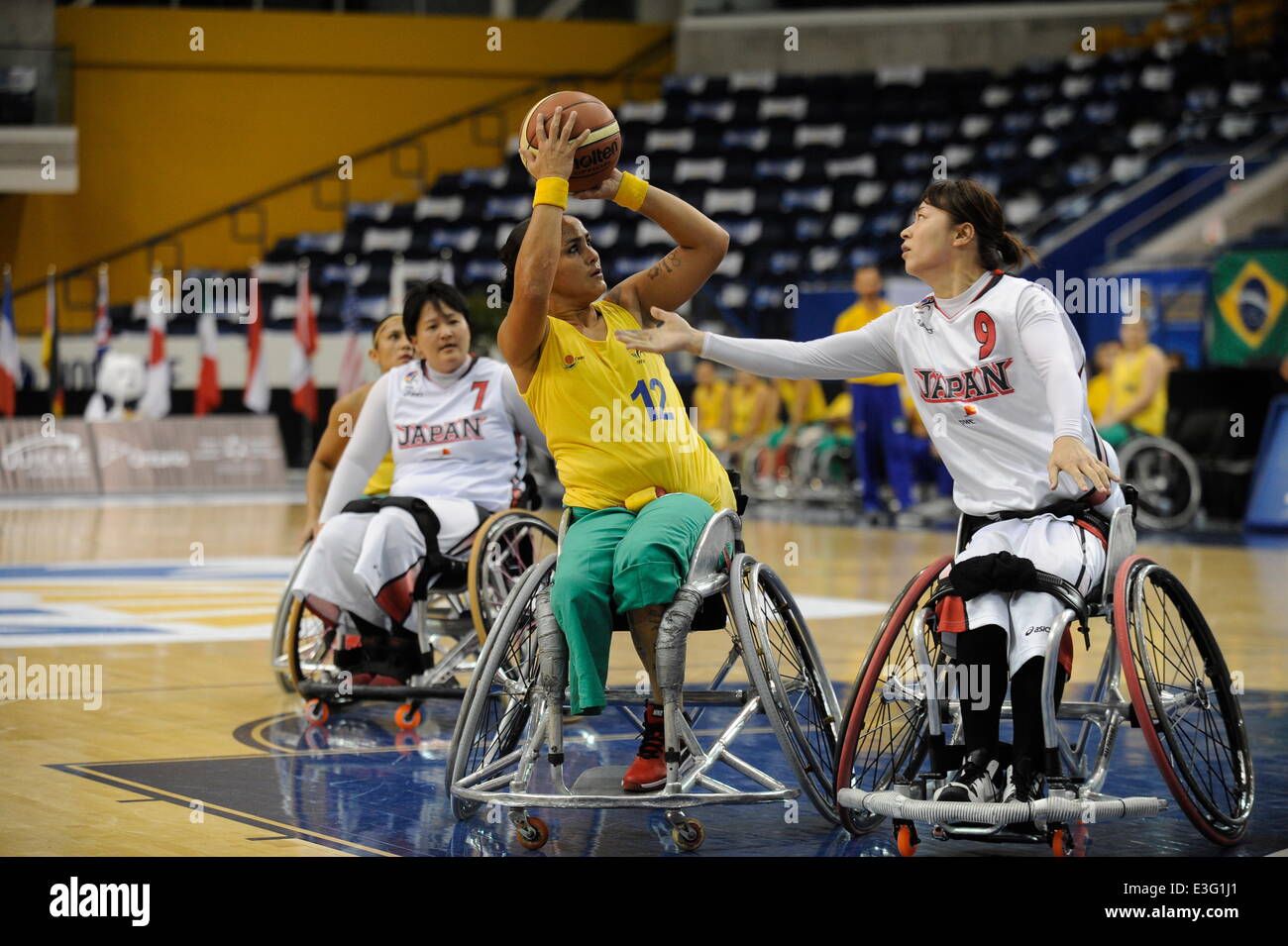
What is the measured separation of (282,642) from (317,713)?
2.20 ft

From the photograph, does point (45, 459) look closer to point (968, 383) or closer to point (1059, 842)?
point (968, 383)

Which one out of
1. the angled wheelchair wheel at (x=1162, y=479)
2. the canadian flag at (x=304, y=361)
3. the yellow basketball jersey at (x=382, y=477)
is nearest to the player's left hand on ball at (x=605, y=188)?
the yellow basketball jersey at (x=382, y=477)

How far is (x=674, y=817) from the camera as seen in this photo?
3605 millimetres

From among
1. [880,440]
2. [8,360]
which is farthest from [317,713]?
[8,360]

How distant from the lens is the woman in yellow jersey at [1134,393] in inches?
447

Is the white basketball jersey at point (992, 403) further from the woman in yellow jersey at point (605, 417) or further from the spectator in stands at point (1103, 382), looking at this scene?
the spectator in stands at point (1103, 382)

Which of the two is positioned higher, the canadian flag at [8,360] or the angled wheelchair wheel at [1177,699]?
the canadian flag at [8,360]

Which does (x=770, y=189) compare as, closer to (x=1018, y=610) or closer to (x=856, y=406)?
(x=856, y=406)

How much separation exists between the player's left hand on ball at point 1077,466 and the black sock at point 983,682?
33cm

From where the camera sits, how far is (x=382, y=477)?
6125 mm

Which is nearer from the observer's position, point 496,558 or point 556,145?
point 556,145

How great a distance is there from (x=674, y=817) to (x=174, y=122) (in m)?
21.2

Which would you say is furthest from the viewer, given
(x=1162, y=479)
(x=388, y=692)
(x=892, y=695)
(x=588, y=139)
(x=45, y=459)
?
(x=45, y=459)
